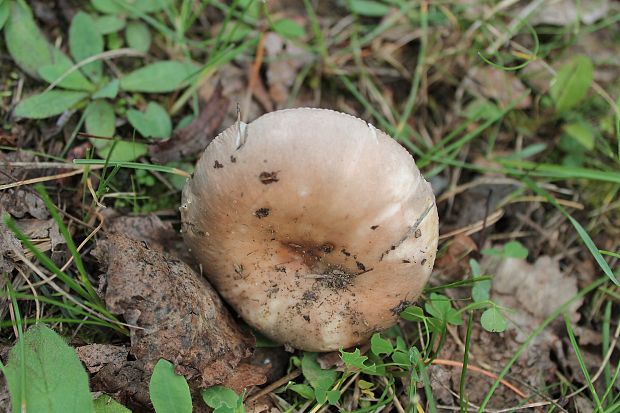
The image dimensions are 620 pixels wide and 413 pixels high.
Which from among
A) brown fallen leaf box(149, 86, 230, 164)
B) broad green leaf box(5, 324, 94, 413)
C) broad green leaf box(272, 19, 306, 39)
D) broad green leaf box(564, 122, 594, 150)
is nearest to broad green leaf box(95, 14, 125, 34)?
brown fallen leaf box(149, 86, 230, 164)

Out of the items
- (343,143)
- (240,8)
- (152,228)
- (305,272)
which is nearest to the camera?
(343,143)

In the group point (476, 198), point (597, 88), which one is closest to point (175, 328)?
point (476, 198)

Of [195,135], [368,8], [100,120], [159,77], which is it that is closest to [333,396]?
[195,135]

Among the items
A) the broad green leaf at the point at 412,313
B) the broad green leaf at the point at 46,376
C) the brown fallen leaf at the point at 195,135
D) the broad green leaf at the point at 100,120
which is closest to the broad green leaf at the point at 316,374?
the broad green leaf at the point at 412,313

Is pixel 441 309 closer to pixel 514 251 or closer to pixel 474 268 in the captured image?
pixel 474 268

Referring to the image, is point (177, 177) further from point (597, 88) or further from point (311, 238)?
point (597, 88)

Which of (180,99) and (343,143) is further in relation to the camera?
(180,99)
